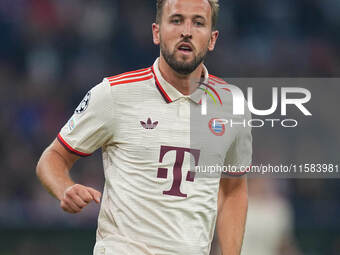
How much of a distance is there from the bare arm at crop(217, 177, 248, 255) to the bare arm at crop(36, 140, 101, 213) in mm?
1021

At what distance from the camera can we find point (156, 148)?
3982 millimetres

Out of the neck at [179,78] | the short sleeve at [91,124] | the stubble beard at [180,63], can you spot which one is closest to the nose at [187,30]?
the stubble beard at [180,63]

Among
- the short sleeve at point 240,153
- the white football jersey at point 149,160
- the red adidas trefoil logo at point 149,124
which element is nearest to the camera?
the white football jersey at point 149,160

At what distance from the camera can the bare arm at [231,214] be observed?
441 centimetres

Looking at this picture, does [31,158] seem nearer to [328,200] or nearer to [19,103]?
[19,103]

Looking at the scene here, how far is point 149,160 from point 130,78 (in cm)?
51

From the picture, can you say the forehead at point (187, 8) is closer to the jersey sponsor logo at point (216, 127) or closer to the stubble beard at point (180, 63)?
the stubble beard at point (180, 63)

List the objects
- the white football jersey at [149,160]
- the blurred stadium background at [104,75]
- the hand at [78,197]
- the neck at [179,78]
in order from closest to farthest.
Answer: the hand at [78,197] < the white football jersey at [149,160] < the neck at [179,78] < the blurred stadium background at [104,75]

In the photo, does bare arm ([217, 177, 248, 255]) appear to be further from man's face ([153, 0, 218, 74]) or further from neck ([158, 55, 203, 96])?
man's face ([153, 0, 218, 74])

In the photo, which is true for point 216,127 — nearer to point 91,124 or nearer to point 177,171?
point 177,171

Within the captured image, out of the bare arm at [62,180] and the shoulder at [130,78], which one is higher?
the shoulder at [130,78]

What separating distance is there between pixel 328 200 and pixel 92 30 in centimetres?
480

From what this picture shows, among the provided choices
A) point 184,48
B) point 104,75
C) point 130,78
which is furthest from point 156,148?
point 104,75

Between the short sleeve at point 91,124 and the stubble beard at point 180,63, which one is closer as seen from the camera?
the short sleeve at point 91,124
